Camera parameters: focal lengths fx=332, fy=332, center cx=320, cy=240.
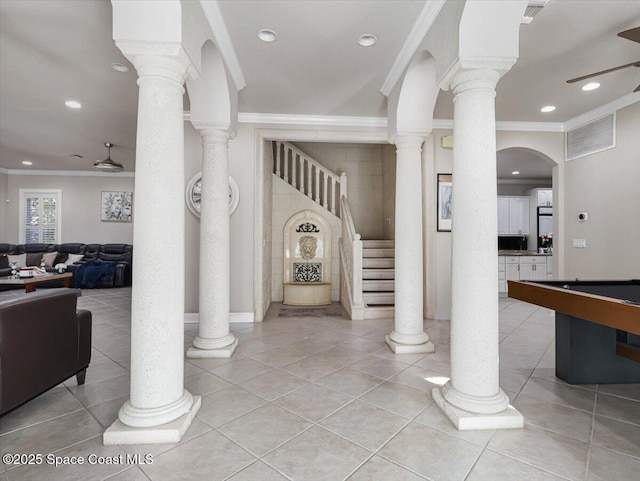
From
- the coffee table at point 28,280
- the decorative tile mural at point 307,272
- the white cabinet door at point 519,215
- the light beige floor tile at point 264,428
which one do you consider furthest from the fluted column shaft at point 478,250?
the white cabinet door at point 519,215

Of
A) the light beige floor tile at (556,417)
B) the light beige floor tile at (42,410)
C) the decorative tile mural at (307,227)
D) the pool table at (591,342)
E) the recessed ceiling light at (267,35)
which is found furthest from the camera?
the decorative tile mural at (307,227)

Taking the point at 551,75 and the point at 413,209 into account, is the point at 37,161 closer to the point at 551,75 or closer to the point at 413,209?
the point at 413,209

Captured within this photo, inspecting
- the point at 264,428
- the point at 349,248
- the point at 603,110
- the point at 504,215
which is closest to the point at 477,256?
the point at 264,428

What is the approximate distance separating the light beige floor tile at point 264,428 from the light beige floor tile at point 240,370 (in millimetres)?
632

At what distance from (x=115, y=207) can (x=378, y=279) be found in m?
8.29

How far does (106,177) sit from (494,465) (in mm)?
11120

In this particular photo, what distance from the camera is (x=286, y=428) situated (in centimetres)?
220

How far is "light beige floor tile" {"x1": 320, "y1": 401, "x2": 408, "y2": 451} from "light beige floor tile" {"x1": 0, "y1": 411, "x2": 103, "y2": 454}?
1558 millimetres

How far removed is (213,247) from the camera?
3535mm

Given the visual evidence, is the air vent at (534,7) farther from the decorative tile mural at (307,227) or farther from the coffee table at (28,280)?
the coffee table at (28,280)

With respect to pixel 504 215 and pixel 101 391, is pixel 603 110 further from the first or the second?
pixel 101 391

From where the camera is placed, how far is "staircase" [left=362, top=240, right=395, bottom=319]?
5195 millimetres

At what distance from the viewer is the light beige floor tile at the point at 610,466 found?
1.75 m

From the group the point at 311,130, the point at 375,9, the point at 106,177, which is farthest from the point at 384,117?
the point at 106,177
